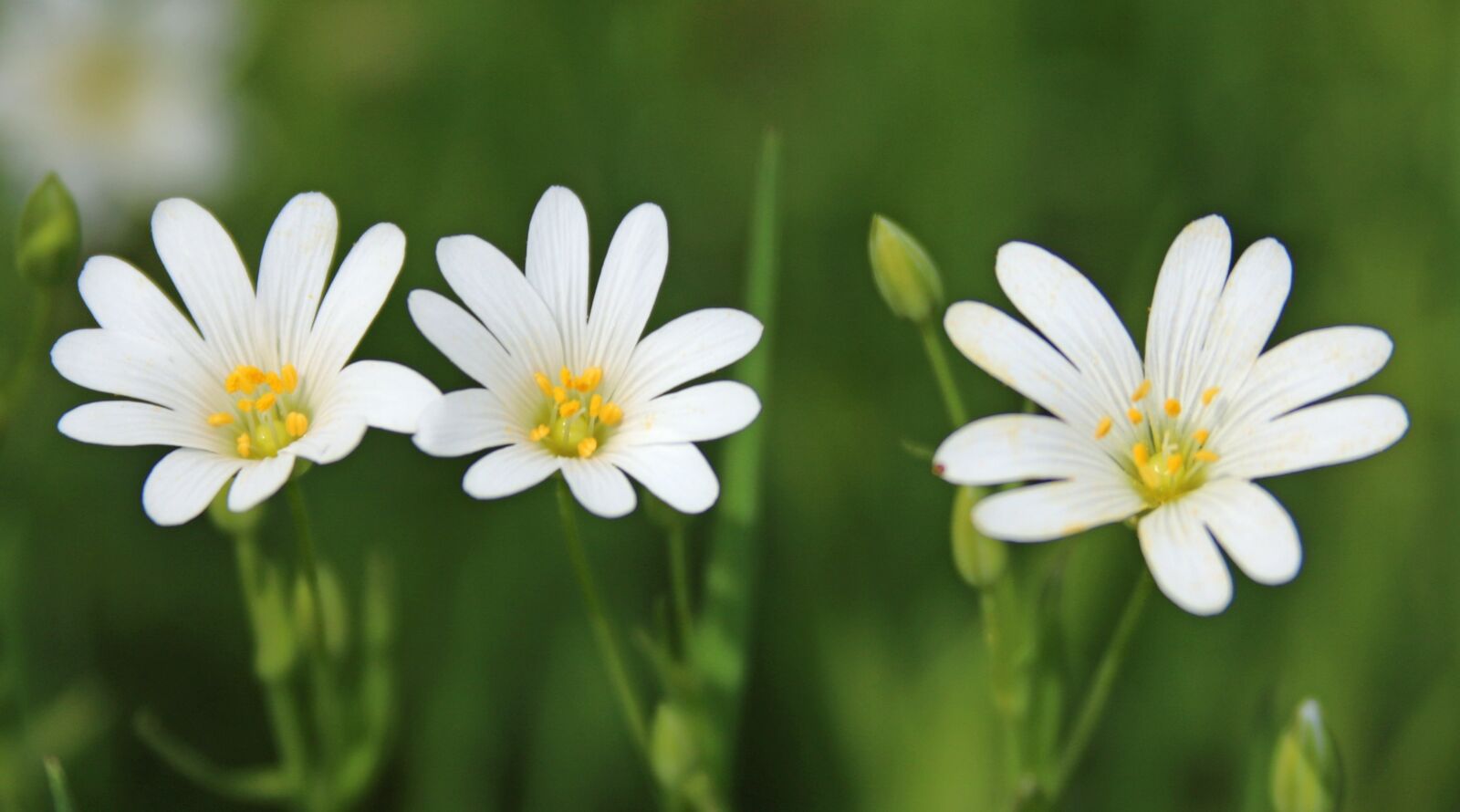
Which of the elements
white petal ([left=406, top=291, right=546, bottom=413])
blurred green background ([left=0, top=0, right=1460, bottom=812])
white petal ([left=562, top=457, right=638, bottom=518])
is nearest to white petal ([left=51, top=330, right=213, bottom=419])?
white petal ([left=406, top=291, right=546, bottom=413])

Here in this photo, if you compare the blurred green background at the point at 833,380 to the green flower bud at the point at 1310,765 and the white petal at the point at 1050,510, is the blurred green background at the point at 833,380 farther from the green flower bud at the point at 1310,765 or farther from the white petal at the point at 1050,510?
the white petal at the point at 1050,510

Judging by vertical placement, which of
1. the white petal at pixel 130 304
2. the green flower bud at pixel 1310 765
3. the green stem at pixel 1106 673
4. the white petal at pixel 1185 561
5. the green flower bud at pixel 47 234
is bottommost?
Result: the green flower bud at pixel 1310 765

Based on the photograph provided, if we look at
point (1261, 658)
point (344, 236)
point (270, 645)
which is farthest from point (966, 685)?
point (344, 236)

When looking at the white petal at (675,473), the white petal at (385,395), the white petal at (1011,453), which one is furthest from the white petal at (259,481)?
the white petal at (1011,453)

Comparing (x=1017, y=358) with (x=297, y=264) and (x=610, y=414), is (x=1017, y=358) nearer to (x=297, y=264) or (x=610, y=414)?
(x=610, y=414)

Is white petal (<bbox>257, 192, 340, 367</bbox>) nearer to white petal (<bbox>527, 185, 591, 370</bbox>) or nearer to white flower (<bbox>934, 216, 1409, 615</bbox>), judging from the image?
white petal (<bbox>527, 185, 591, 370</bbox>)

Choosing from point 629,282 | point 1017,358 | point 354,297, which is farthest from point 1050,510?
point 354,297
